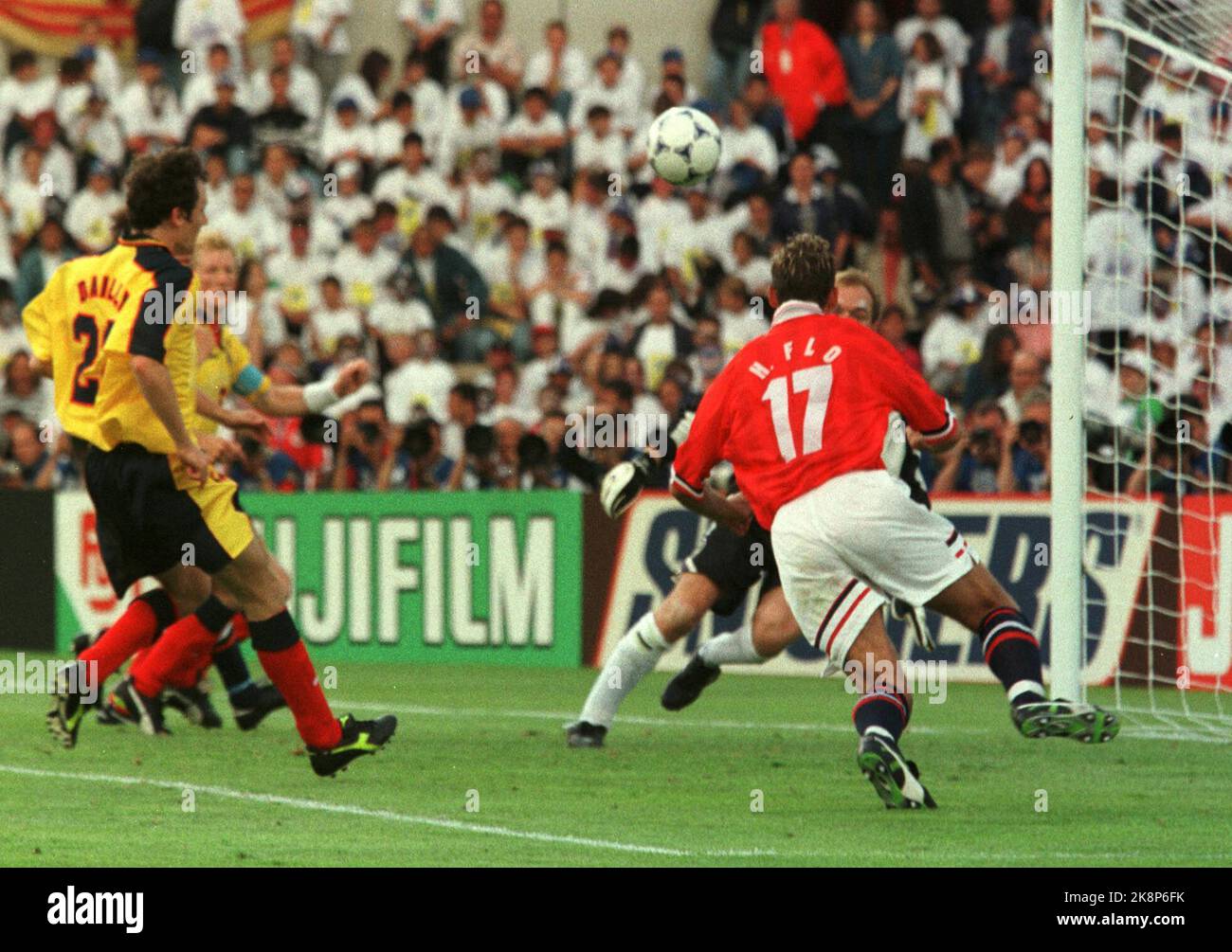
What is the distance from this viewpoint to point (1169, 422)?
13.1 m

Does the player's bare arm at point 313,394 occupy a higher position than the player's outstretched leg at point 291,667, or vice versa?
the player's bare arm at point 313,394

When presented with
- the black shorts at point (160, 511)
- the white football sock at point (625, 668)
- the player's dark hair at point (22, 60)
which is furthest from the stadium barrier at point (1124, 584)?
the player's dark hair at point (22, 60)

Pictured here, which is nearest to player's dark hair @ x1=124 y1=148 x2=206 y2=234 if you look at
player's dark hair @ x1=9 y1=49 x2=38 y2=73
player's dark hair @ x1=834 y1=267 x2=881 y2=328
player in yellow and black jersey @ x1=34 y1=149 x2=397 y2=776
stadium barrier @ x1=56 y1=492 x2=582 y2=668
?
player in yellow and black jersey @ x1=34 y1=149 x2=397 y2=776

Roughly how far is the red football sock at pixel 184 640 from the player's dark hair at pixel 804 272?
11.2ft

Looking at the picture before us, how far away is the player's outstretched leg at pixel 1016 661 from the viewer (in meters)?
7.03

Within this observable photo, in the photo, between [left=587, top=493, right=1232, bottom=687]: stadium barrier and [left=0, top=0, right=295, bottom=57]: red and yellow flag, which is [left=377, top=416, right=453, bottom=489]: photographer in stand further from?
[left=0, top=0, right=295, bottom=57]: red and yellow flag

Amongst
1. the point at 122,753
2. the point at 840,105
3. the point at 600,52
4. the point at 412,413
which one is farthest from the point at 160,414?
the point at 600,52

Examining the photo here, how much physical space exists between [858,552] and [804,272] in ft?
3.35

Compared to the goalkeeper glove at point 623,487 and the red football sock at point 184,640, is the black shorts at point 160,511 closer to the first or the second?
the red football sock at point 184,640

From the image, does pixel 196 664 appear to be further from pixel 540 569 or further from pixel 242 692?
pixel 540 569

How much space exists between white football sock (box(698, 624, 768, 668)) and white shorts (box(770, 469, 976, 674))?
2201 mm

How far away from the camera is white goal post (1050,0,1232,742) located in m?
9.60

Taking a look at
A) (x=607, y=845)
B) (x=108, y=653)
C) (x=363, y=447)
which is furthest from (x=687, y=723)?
(x=363, y=447)

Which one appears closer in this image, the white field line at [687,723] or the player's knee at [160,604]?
the player's knee at [160,604]
